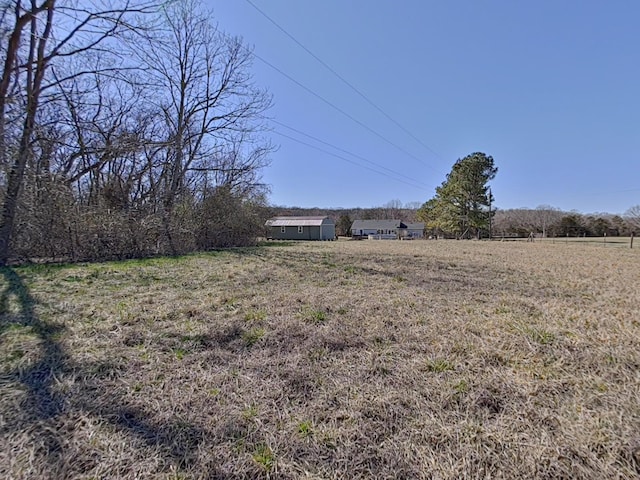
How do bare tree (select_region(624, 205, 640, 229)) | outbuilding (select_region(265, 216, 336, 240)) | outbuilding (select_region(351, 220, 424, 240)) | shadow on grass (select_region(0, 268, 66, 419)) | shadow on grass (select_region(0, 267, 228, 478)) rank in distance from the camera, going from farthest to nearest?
outbuilding (select_region(351, 220, 424, 240)), outbuilding (select_region(265, 216, 336, 240)), bare tree (select_region(624, 205, 640, 229)), shadow on grass (select_region(0, 268, 66, 419)), shadow on grass (select_region(0, 267, 228, 478))

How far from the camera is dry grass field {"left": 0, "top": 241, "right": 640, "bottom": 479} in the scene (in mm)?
1296

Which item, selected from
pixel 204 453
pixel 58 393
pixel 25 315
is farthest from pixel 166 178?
pixel 204 453

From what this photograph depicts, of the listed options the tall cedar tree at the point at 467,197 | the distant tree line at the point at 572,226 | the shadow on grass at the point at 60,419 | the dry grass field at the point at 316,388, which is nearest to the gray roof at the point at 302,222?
the tall cedar tree at the point at 467,197

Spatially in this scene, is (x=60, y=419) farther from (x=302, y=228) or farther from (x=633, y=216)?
(x=633, y=216)

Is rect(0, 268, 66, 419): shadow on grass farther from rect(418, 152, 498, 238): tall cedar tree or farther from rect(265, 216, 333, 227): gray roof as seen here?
rect(265, 216, 333, 227): gray roof

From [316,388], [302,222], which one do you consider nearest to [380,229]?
[302,222]

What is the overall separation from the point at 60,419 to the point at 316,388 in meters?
1.42

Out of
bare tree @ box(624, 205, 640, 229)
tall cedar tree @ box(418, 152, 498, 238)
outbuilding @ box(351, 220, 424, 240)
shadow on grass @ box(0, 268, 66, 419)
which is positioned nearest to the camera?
shadow on grass @ box(0, 268, 66, 419)

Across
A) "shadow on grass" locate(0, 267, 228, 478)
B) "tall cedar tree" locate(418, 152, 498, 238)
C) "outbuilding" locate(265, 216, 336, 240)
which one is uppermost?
"tall cedar tree" locate(418, 152, 498, 238)

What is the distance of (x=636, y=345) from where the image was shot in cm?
247

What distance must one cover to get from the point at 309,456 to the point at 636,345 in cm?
303

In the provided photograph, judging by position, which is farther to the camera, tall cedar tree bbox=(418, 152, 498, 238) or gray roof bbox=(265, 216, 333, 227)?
gray roof bbox=(265, 216, 333, 227)

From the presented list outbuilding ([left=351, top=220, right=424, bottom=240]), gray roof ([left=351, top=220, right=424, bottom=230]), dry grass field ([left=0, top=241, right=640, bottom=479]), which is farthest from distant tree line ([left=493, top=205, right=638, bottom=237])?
dry grass field ([left=0, top=241, right=640, bottom=479])

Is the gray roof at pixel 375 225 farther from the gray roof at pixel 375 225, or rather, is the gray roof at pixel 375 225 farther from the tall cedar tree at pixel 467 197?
the tall cedar tree at pixel 467 197
